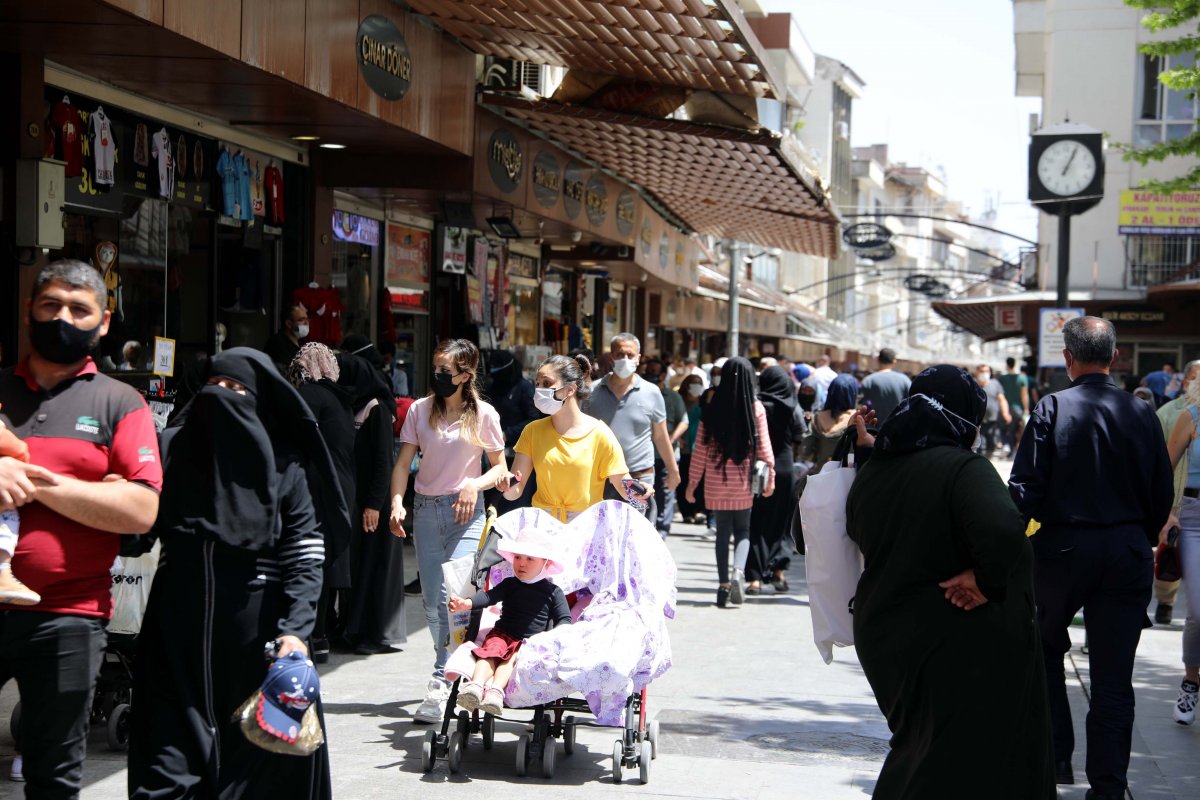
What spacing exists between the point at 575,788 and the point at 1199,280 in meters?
25.9

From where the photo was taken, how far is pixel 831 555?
201 inches

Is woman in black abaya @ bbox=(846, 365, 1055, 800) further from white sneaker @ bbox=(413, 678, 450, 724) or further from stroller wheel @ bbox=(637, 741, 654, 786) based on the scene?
white sneaker @ bbox=(413, 678, 450, 724)

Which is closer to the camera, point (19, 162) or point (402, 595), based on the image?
point (19, 162)

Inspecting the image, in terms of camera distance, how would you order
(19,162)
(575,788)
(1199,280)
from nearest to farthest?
(575,788)
(19,162)
(1199,280)

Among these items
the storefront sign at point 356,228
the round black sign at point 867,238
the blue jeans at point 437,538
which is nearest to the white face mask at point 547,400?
the blue jeans at point 437,538

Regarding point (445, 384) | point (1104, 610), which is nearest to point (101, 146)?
point (445, 384)

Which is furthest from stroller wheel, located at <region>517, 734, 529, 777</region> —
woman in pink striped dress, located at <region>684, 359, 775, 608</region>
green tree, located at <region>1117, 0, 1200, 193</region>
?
green tree, located at <region>1117, 0, 1200, 193</region>

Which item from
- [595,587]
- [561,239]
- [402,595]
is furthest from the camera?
[561,239]

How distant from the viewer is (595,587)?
6812mm

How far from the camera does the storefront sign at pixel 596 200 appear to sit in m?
17.4

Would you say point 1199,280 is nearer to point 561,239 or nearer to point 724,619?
point 561,239

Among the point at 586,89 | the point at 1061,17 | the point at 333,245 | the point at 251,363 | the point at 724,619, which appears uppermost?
the point at 1061,17

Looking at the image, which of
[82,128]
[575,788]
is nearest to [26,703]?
[575,788]

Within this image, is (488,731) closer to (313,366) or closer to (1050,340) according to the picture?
(313,366)
